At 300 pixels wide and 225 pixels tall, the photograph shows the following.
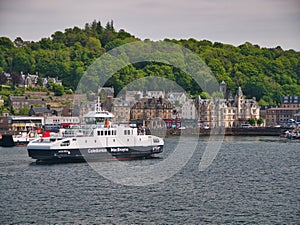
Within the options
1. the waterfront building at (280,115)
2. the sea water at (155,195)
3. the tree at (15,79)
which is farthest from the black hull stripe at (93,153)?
the tree at (15,79)

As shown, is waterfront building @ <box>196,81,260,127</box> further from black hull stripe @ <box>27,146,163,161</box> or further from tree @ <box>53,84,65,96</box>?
black hull stripe @ <box>27,146,163,161</box>

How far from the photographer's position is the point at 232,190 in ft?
170

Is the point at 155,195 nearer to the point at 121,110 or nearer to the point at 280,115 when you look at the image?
the point at 121,110

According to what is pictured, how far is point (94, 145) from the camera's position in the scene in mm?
72062

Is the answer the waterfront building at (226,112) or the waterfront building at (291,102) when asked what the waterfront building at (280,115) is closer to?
the waterfront building at (226,112)

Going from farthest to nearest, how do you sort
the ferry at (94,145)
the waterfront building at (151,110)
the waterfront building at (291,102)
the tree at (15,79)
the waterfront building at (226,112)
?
the tree at (15,79) → the waterfront building at (291,102) → the waterfront building at (226,112) → the waterfront building at (151,110) → the ferry at (94,145)

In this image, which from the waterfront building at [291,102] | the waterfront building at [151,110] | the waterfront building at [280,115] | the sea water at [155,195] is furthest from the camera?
the waterfront building at [291,102]

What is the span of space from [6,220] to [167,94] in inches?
5243

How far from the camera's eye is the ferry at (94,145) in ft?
227

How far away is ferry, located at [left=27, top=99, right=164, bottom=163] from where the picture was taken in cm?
6912

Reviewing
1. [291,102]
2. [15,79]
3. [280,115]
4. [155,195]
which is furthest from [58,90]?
[155,195]

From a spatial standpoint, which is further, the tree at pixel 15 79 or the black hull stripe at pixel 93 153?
the tree at pixel 15 79

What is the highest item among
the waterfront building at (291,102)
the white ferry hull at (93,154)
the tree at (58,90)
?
the tree at (58,90)

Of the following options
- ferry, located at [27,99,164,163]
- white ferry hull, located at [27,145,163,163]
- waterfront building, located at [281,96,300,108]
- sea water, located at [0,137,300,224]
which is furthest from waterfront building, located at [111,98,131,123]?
sea water, located at [0,137,300,224]
